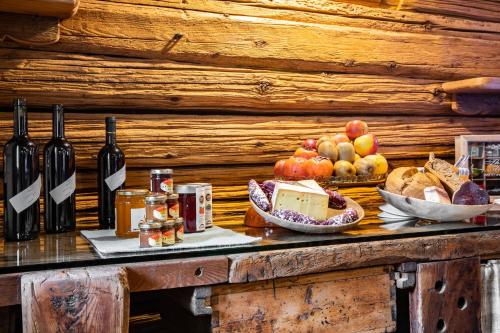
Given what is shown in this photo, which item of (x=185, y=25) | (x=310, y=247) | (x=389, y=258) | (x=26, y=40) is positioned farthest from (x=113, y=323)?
(x=185, y=25)

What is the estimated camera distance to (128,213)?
1824 millimetres

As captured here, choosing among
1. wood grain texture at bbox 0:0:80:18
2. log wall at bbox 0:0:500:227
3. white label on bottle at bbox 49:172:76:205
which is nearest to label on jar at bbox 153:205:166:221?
white label on bottle at bbox 49:172:76:205

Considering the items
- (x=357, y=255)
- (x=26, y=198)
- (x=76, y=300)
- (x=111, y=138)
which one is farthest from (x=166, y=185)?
(x=357, y=255)

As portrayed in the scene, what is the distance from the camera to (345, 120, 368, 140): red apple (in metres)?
2.55

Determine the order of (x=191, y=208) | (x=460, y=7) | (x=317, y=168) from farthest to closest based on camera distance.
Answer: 1. (x=460, y=7)
2. (x=317, y=168)
3. (x=191, y=208)

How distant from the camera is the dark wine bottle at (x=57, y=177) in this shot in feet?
6.46

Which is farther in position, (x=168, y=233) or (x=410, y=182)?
(x=410, y=182)

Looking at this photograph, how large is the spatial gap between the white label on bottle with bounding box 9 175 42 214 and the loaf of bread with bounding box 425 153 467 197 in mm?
1602

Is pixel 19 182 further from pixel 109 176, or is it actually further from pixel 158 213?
pixel 158 213

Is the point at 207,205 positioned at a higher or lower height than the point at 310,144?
lower

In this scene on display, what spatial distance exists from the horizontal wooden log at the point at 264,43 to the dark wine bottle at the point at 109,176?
0.42 metres

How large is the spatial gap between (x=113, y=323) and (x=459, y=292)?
124 centimetres

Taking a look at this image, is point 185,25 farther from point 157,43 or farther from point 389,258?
point 389,258

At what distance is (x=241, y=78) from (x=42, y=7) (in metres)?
0.90
